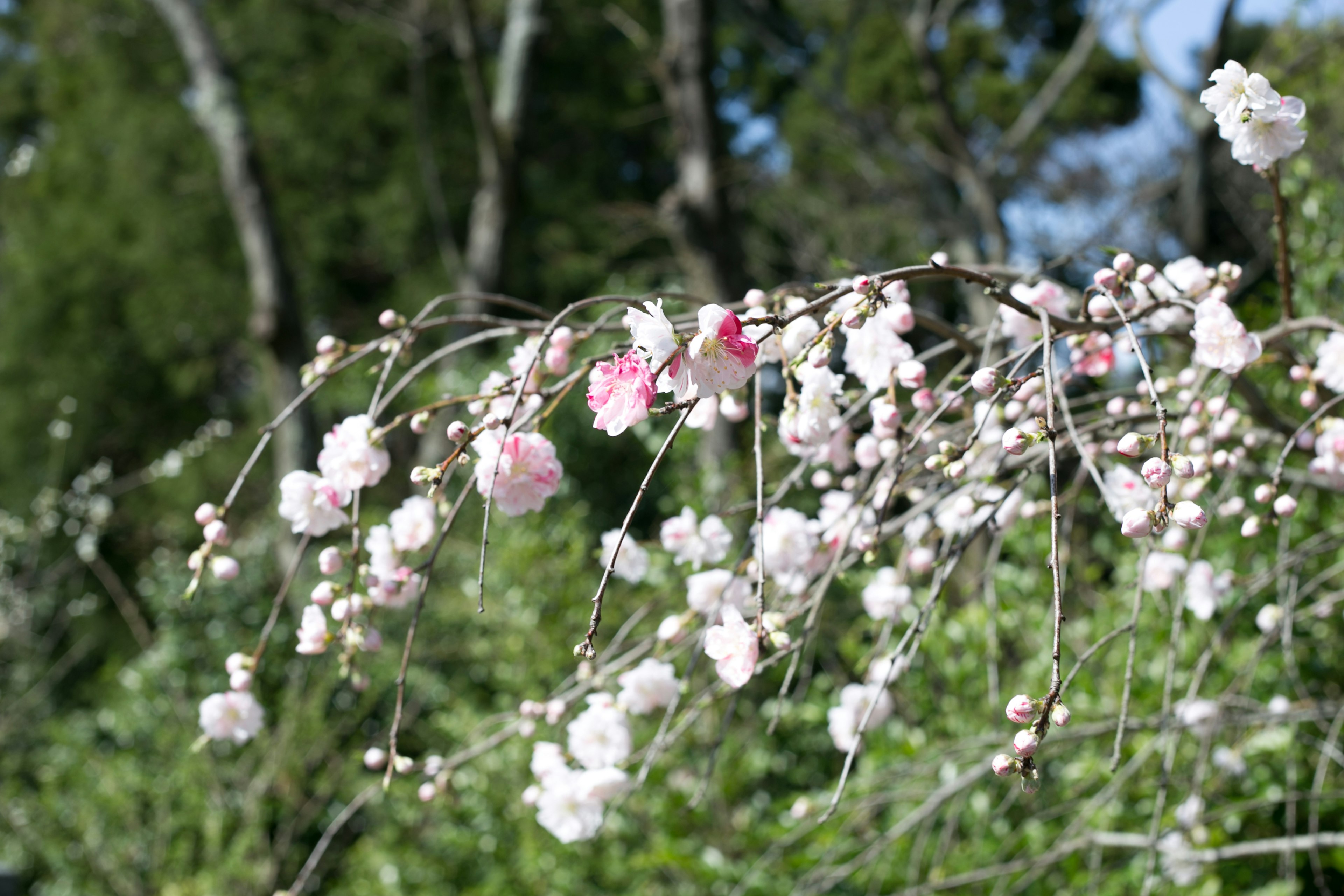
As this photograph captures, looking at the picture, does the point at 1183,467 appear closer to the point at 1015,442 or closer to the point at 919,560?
the point at 1015,442

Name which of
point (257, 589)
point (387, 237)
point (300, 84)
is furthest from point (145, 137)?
point (257, 589)

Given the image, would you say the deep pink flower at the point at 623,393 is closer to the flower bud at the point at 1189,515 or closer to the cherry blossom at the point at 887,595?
the flower bud at the point at 1189,515

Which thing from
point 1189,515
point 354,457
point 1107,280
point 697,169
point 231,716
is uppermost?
point 697,169

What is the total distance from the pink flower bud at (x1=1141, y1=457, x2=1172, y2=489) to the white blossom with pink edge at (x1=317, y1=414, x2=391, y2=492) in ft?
2.03

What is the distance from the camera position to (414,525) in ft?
3.38

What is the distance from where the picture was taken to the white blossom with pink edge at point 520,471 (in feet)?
2.84

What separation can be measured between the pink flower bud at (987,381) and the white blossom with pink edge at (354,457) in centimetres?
51

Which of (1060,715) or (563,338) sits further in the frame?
(563,338)

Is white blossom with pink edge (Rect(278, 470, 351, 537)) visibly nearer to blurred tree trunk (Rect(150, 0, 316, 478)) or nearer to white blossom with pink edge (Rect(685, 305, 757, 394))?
white blossom with pink edge (Rect(685, 305, 757, 394))

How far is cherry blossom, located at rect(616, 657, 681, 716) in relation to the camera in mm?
1127

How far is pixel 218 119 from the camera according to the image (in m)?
4.33

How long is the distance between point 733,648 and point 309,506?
1.44ft

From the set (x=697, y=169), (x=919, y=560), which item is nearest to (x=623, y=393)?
(x=919, y=560)

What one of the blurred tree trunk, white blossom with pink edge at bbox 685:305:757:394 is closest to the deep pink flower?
white blossom with pink edge at bbox 685:305:757:394
